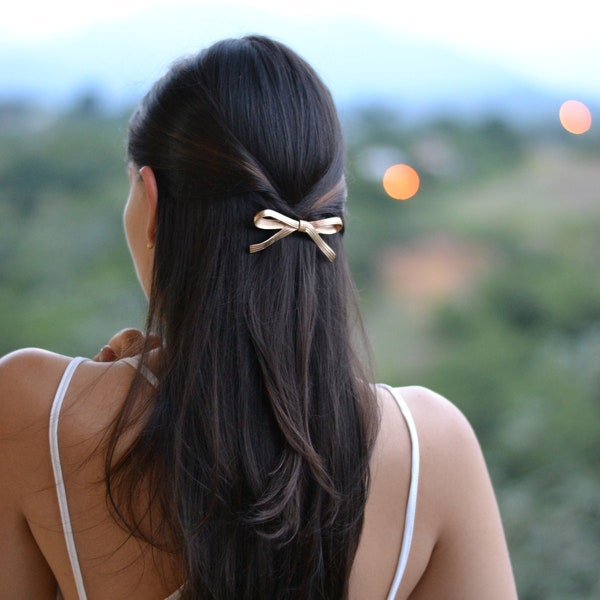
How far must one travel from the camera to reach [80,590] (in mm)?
778

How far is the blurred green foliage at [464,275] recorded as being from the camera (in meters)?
1.92

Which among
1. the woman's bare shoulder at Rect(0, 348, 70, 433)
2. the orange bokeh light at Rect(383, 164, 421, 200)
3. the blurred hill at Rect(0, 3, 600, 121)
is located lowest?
the woman's bare shoulder at Rect(0, 348, 70, 433)

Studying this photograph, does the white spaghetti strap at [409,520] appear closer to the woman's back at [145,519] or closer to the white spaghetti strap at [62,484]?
the woman's back at [145,519]

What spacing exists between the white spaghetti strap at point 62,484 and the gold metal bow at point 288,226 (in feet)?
0.76

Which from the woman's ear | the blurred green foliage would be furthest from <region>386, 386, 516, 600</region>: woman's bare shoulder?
the blurred green foliage

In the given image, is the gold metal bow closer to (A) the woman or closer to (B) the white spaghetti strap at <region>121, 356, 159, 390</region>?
(A) the woman

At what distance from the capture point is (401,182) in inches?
80.1

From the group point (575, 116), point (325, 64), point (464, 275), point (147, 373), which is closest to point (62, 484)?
point (147, 373)

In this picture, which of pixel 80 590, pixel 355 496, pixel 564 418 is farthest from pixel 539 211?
pixel 80 590

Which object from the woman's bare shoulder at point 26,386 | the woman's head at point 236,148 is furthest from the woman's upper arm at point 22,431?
the woman's head at point 236,148

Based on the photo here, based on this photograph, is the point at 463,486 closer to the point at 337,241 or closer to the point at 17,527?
the point at 337,241

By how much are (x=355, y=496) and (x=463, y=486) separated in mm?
131

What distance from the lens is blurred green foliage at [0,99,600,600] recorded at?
6.28ft

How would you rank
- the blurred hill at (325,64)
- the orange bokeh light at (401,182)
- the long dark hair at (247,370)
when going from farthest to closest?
Result: the orange bokeh light at (401,182), the blurred hill at (325,64), the long dark hair at (247,370)
